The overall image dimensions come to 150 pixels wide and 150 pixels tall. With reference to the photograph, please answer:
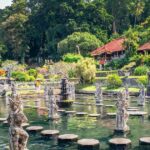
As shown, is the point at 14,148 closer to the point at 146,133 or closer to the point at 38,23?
the point at 146,133

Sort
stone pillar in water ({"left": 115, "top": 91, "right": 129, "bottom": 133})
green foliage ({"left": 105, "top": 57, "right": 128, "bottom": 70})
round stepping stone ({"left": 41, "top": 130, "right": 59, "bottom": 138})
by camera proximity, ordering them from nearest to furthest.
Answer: round stepping stone ({"left": 41, "top": 130, "right": 59, "bottom": 138}) < stone pillar in water ({"left": 115, "top": 91, "right": 129, "bottom": 133}) < green foliage ({"left": 105, "top": 57, "right": 128, "bottom": 70})

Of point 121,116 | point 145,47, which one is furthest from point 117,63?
point 121,116

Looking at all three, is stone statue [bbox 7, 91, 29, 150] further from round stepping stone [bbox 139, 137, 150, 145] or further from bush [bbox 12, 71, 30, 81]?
bush [bbox 12, 71, 30, 81]

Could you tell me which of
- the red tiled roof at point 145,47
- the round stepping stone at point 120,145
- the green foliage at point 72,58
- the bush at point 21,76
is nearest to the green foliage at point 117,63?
the red tiled roof at point 145,47

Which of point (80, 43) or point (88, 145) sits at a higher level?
point (80, 43)

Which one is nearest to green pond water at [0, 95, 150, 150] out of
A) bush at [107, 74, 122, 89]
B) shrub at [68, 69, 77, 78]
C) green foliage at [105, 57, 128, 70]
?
bush at [107, 74, 122, 89]

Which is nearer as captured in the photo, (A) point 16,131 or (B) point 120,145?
(A) point 16,131

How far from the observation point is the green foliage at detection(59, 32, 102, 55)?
78625mm

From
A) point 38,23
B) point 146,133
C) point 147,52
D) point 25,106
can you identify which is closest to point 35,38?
point 38,23

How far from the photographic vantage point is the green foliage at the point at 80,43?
7862 centimetres

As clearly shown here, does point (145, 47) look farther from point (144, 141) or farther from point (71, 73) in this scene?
point (144, 141)

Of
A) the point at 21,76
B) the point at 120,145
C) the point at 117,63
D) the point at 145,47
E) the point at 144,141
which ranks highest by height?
the point at 145,47

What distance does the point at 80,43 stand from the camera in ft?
259

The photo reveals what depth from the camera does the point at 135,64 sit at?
62156 millimetres
